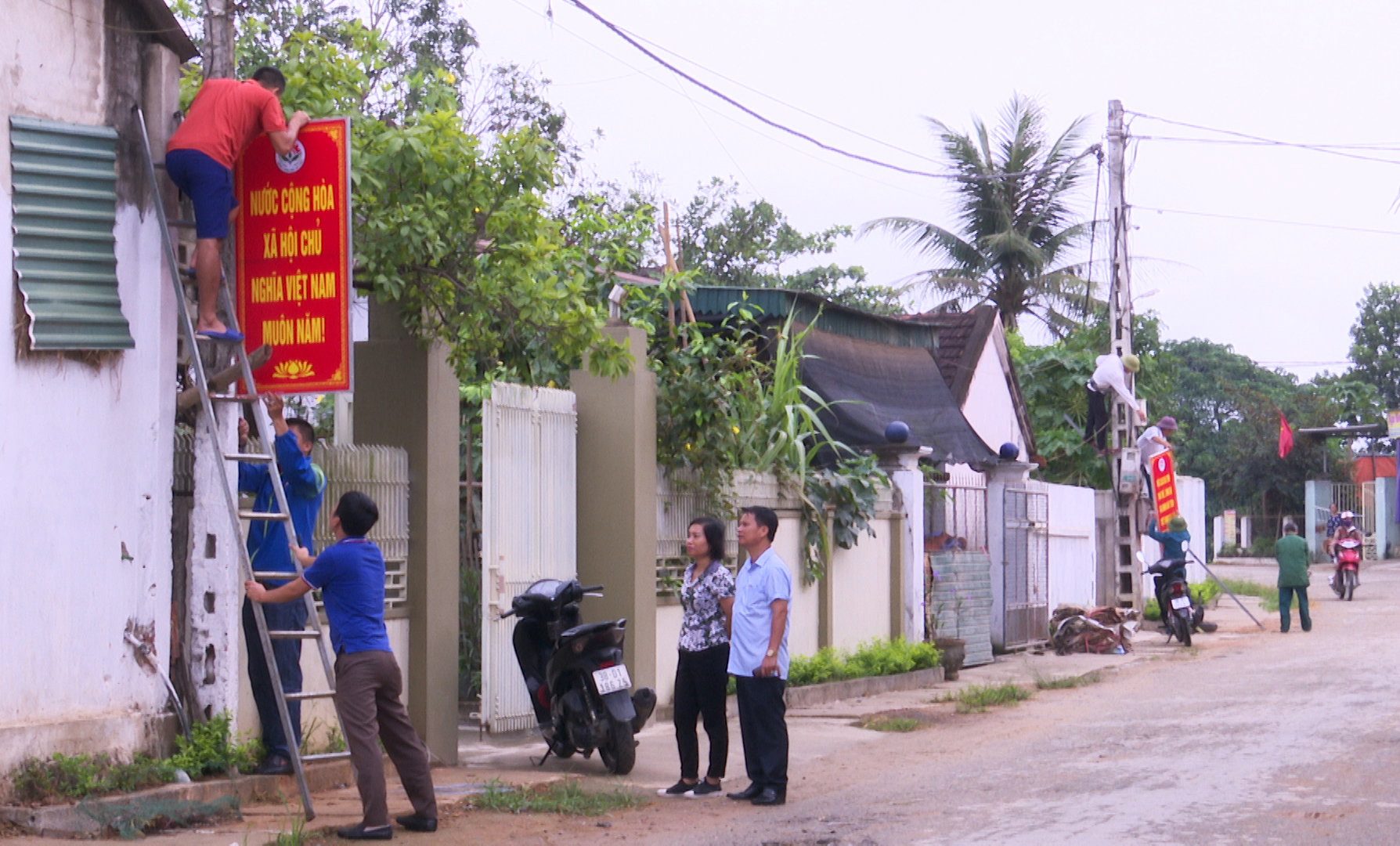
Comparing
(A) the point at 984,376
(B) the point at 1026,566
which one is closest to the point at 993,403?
(A) the point at 984,376

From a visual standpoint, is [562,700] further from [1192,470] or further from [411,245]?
[1192,470]

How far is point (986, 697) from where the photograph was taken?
505 inches

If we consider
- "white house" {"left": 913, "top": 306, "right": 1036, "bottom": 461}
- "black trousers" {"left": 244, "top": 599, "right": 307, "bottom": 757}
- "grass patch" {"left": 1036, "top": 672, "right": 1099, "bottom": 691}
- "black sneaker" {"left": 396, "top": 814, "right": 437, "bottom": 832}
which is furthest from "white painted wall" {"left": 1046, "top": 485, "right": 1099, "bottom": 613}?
"black sneaker" {"left": 396, "top": 814, "right": 437, "bottom": 832}

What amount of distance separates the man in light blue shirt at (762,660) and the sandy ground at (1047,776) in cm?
21

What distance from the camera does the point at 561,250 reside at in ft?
31.9

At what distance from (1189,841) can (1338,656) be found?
10.7 meters

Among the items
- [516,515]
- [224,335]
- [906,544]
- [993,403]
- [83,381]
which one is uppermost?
[993,403]

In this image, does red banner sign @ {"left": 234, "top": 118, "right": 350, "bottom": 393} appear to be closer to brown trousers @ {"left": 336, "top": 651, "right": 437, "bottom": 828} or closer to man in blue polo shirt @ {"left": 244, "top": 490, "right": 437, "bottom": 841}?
man in blue polo shirt @ {"left": 244, "top": 490, "right": 437, "bottom": 841}

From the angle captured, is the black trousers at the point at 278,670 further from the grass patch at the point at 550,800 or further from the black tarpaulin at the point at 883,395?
the black tarpaulin at the point at 883,395

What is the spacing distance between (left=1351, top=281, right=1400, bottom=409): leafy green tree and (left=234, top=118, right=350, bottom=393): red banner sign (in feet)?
196

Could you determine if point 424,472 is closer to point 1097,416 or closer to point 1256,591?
point 1097,416

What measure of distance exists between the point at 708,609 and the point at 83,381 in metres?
3.54

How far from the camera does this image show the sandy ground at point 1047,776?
6832 mm

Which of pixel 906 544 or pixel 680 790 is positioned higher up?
pixel 906 544
